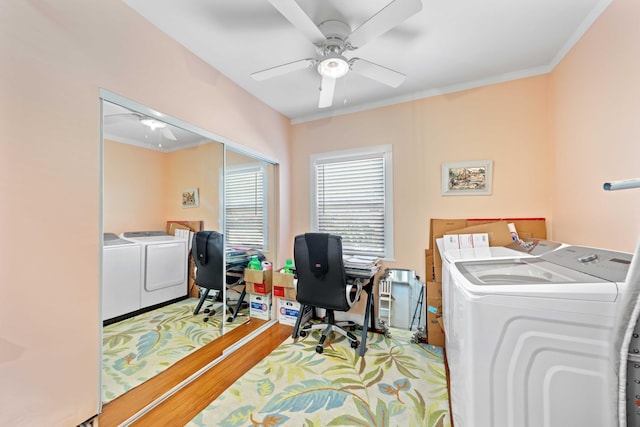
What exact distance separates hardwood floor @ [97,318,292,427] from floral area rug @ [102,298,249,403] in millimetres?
56

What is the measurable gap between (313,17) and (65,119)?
1.54m

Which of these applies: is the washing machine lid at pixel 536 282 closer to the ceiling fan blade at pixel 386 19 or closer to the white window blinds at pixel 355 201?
the ceiling fan blade at pixel 386 19

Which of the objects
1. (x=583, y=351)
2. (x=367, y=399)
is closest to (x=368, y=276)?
(x=367, y=399)

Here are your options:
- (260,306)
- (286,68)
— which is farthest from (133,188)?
(260,306)

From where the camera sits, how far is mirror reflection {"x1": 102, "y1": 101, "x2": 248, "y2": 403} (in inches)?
62.1

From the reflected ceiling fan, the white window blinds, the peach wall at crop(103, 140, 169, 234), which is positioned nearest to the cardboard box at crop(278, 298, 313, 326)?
the white window blinds

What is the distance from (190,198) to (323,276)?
1397 millimetres

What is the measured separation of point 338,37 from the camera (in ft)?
5.40

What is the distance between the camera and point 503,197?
2303mm

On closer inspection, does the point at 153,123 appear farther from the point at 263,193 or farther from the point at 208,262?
the point at 263,193

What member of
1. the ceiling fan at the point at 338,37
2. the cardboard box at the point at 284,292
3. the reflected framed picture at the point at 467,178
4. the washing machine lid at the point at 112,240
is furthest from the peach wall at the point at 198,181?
the reflected framed picture at the point at 467,178

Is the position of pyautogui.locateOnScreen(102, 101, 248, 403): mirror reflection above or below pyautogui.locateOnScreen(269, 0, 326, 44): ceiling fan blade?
below

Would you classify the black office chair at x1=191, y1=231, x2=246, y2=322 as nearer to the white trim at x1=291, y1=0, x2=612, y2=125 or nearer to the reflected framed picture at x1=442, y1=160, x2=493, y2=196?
the white trim at x1=291, y1=0, x2=612, y2=125

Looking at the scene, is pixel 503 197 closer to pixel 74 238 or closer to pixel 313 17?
pixel 313 17
